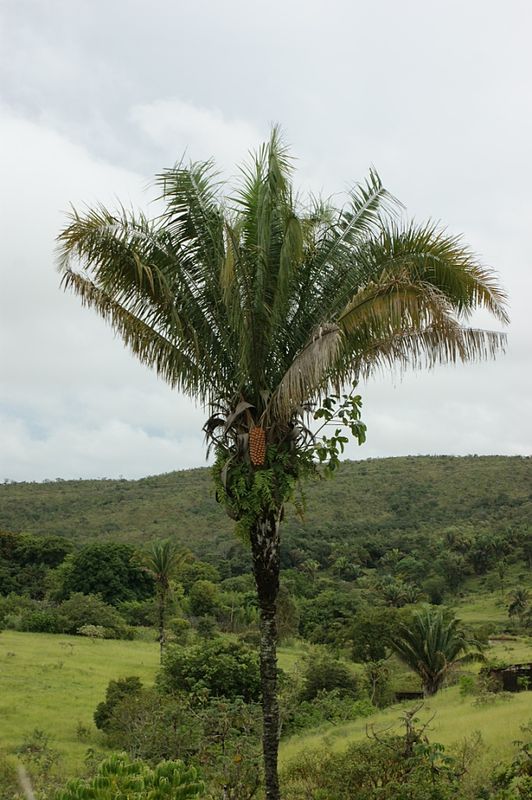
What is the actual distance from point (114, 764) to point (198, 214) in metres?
5.56

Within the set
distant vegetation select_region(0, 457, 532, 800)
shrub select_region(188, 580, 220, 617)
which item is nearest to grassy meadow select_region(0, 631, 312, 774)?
distant vegetation select_region(0, 457, 532, 800)

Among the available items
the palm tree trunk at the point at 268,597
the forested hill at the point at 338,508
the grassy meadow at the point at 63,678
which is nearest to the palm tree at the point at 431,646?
the grassy meadow at the point at 63,678

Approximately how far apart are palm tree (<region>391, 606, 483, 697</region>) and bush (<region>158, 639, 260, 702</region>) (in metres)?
5.03

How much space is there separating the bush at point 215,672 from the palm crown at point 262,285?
58.4ft

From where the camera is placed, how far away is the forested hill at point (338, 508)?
6712 centimetres

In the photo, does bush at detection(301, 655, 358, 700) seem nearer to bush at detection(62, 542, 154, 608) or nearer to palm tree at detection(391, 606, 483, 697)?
palm tree at detection(391, 606, 483, 697)

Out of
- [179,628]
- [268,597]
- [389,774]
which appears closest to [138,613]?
[179,628]

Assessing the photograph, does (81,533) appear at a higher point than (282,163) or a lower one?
lower

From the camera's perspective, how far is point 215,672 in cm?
2414

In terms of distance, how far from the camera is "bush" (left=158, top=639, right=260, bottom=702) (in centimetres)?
2422

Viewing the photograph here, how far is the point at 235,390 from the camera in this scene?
27.0ft

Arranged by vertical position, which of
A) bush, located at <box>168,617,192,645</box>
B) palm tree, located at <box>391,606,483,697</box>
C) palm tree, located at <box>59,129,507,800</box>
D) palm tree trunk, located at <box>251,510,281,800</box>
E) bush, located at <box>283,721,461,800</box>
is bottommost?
bush, located at <box>168,617,192,645</box>

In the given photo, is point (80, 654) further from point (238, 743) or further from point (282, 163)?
point (282, 163)

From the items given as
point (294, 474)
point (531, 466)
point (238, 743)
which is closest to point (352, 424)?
point (294, 474)
